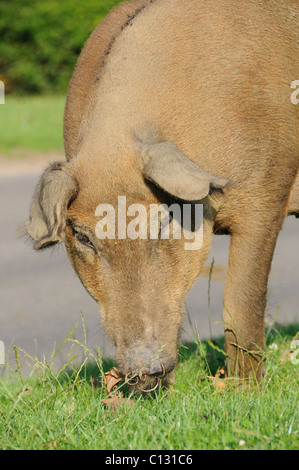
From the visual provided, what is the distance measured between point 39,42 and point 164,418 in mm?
18284

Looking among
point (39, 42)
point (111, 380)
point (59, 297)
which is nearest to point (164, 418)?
point (111, 380)

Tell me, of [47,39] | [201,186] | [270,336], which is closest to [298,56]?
[201,186]

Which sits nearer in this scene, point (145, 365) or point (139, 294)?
point (145, 365)

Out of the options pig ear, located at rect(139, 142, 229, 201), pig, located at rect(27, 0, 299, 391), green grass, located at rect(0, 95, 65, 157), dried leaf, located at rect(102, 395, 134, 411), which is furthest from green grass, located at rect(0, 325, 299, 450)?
green grass, located at rect(0, 95, 65, 157)

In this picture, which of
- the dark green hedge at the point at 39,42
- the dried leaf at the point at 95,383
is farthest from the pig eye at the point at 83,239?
the dark green hedge at the point at 39,42

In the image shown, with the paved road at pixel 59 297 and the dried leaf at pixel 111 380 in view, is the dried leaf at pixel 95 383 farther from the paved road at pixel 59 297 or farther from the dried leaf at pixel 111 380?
the paved road at pixel 59 297

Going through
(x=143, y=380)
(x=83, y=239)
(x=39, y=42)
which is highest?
(x=39, y=42)

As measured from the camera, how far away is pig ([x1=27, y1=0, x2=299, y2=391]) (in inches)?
168

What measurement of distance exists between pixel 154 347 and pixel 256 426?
26.7 inches

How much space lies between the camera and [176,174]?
411 cm

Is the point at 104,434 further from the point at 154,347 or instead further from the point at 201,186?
the point at 201,186

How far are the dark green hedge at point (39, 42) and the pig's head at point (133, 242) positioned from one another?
16352 mm

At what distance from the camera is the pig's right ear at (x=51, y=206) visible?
4273mm

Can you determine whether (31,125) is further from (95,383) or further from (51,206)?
(51,206)
